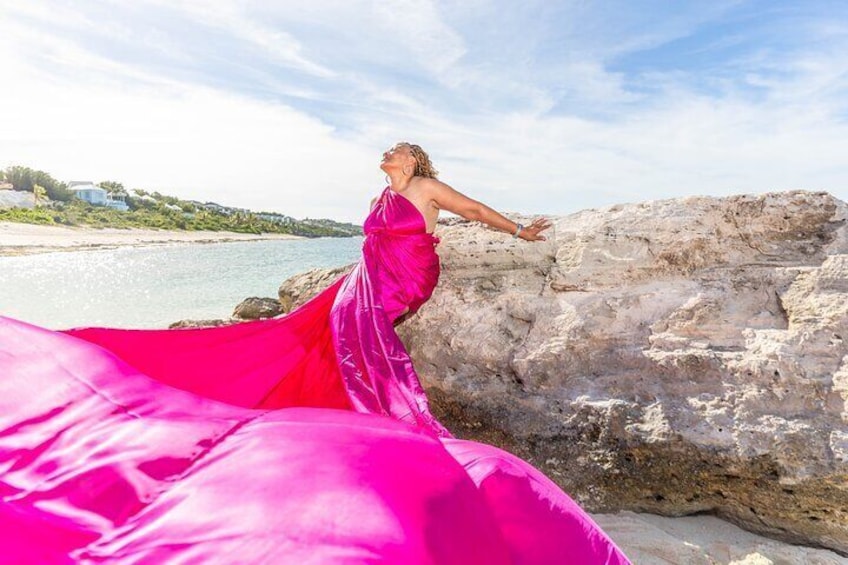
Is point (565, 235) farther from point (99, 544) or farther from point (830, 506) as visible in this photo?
point (99, 544)

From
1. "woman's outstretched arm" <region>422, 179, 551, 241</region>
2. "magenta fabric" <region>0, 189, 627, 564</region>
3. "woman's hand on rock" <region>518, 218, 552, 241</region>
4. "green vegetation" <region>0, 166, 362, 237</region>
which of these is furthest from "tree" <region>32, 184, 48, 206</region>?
"magenta fabric" <region>0, 189, 627, 564</region>

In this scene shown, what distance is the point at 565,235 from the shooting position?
3832 mm

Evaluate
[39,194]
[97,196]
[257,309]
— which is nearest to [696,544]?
[257,309]

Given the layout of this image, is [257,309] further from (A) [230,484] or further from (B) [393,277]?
(A) [230,484]

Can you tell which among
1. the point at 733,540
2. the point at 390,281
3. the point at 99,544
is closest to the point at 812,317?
the point at 733,540

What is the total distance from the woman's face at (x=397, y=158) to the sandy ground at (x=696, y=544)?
239 centimetres

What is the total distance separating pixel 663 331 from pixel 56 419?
2.69m

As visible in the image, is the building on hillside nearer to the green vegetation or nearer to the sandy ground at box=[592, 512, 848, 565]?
the green vegetation

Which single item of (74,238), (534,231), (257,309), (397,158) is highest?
(397,158)

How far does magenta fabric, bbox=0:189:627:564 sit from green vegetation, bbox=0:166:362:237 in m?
36.7

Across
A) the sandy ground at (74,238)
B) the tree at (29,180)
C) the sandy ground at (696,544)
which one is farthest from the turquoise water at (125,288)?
the tree at (29,180)

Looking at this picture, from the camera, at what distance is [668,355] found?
3.00 m

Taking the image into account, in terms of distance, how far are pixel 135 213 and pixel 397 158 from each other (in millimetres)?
54639

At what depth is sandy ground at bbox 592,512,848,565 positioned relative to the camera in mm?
2459
